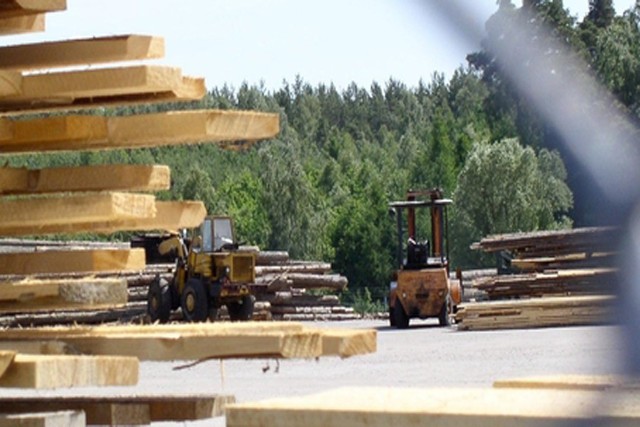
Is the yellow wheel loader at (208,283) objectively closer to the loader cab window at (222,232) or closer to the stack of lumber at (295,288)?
the loader cab window at (222,232)

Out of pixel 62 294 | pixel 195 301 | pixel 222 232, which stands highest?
pixel 222 232

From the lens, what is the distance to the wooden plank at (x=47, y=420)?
4.23 meters

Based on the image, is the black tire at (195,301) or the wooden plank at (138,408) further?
the black tire at (195,301)

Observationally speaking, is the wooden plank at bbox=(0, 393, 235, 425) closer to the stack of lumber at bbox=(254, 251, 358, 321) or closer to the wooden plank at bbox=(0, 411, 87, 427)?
the wooden plank at bbox=(0, 411, 87, 427)

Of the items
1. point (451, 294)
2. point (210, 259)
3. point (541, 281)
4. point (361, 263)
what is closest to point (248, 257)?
point (210, 259)

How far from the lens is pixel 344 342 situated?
13.8 feet

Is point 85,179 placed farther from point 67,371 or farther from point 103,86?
point 67,371

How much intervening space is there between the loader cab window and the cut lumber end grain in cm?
1899

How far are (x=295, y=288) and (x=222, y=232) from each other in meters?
4.78

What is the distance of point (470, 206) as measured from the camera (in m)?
2.23

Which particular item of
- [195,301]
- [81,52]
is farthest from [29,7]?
[195,301]

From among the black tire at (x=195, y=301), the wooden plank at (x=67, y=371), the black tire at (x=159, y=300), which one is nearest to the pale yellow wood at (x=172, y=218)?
the wooden plank at (x=67, y=371)

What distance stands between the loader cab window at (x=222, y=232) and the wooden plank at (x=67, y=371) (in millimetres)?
18984

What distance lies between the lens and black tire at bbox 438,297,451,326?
20.9m
